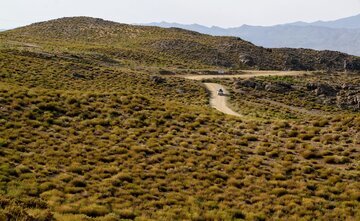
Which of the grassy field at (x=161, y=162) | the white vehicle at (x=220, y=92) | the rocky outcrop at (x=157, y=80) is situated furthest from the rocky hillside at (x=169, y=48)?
the grassy field at (x=161, y=162)

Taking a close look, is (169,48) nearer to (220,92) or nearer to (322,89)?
(322,89)

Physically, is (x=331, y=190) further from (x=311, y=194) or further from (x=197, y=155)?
(x=197, y=155)

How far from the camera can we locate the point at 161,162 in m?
23.9

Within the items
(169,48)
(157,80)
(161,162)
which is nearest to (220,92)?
(157,80)

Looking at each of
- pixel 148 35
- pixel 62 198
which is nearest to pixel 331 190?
pixel 62 198

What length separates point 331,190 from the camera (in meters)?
20.4

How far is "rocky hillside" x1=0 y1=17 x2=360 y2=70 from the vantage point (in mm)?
114181

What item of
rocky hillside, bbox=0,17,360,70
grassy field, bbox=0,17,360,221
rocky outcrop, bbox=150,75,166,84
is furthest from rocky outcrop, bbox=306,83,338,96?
grassy field, bbox=0,17,360,221

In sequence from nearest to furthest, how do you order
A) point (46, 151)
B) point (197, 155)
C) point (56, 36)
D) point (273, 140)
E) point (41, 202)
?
point (41, 202)
point (46, 151)
point (197, 155)
point (273, 140)
point (56, 36)

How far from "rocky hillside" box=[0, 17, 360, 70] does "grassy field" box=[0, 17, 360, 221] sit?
230 ft

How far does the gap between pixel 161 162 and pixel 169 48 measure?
360 ft

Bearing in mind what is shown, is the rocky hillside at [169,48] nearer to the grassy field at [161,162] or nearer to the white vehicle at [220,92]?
the white vehicle at [220,92]

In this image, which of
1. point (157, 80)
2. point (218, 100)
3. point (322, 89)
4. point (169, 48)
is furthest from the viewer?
point (169, 48)

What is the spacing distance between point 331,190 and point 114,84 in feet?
162
